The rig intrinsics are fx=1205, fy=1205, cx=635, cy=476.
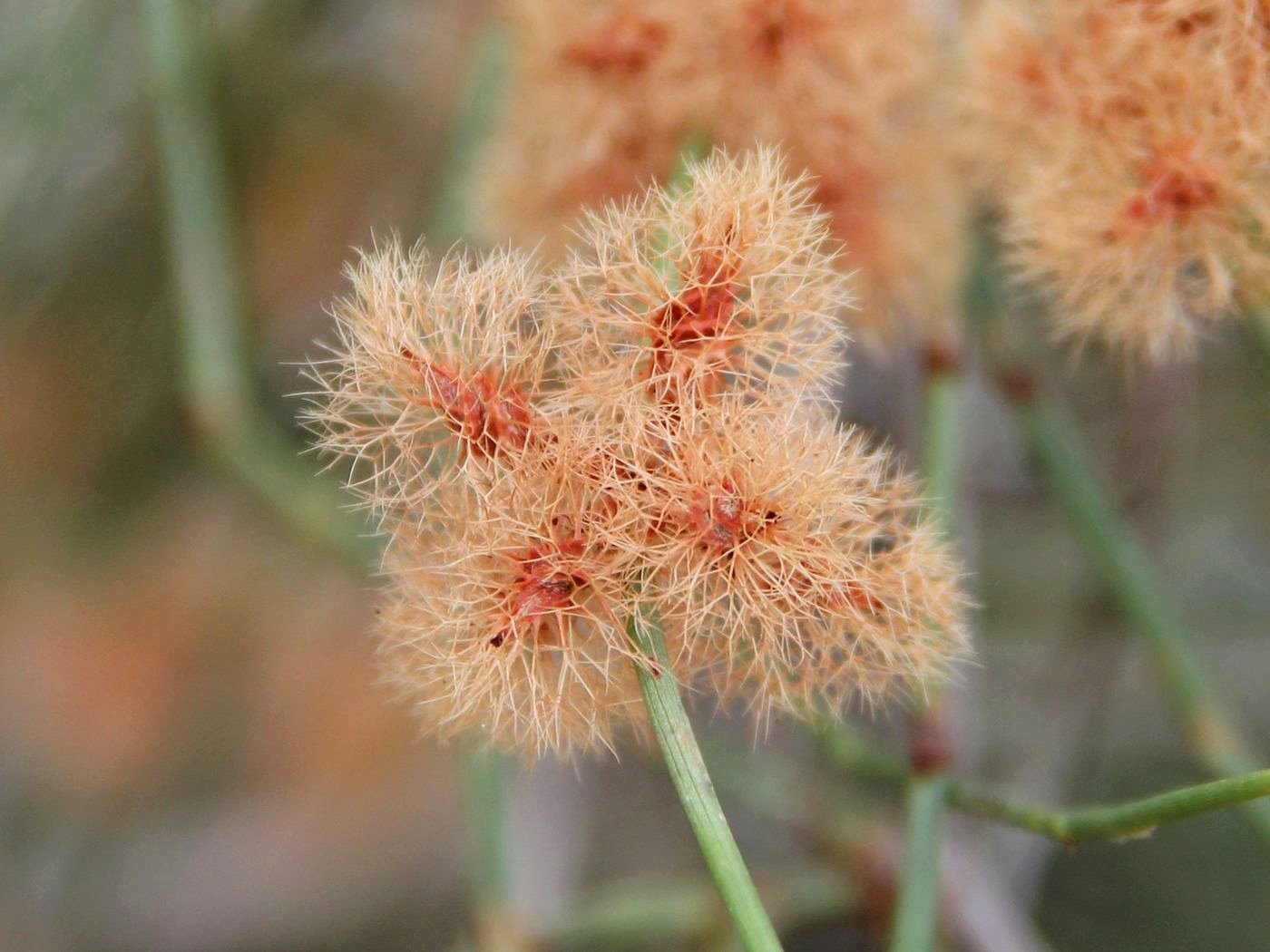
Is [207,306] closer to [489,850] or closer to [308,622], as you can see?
[489,850]

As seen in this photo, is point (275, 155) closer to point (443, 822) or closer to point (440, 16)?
point (440, 16)

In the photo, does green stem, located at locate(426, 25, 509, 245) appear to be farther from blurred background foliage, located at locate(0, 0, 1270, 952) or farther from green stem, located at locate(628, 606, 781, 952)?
green stem, located at locate(628, 606, 781, 952)

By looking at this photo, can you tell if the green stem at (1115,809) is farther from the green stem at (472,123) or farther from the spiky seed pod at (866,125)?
the green stem at (472,123)

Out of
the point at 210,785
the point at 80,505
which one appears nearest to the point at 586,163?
the point at 80,505

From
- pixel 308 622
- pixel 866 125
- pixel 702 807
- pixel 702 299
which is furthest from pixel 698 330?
pixel 308 622

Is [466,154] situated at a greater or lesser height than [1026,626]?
greater

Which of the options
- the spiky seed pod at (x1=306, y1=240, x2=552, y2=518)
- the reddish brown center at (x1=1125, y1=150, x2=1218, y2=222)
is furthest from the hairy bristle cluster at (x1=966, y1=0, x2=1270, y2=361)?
the spiky seed pod at (x1=306, y1=240, x2=552, y2=518)

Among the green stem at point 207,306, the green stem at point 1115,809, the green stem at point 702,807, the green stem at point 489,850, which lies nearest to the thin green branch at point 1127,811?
the green stem at point 1115,809
